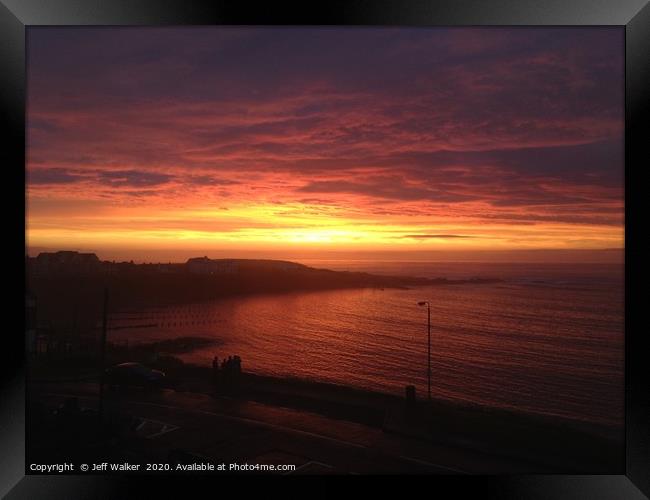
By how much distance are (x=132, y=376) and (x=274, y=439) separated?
1.15 metres

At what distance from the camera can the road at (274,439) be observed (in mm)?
2566

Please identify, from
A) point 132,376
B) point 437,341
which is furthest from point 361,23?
point 132,376

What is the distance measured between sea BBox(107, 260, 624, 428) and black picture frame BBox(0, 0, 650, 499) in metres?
0.15

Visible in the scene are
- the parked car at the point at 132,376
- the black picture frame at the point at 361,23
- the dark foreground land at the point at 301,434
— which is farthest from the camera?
the parked car at the point at 132,376

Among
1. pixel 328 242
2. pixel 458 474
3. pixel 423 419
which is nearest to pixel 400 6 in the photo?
pixel 328 242

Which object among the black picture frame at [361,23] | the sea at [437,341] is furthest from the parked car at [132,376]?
the black picture frame at [361,23]

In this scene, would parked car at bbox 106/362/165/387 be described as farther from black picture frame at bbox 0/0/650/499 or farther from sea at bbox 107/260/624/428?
black picture frame at bbox 0/0/650/499

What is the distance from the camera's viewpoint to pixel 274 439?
2.65 m

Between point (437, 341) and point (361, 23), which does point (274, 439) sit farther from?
point (361, 23)

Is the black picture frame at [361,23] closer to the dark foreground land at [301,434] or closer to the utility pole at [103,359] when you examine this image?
the dark foreground land at [301,434]

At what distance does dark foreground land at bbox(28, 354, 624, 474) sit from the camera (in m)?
2.54

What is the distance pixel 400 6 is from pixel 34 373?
10.6ft

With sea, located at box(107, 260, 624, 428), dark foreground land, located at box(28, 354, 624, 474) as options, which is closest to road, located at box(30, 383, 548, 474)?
dark foreground land, located at box(28, 354, 624, 474)

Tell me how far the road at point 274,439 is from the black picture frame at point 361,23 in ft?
0.45
